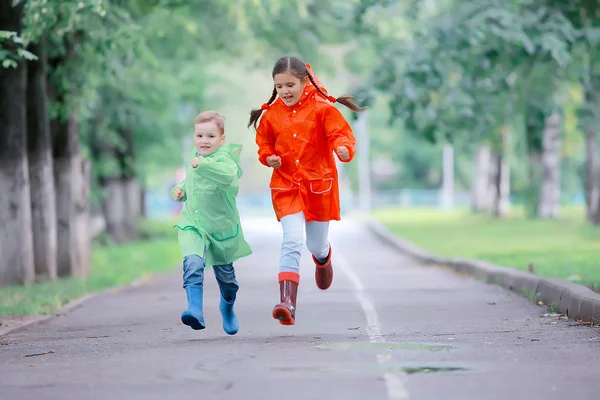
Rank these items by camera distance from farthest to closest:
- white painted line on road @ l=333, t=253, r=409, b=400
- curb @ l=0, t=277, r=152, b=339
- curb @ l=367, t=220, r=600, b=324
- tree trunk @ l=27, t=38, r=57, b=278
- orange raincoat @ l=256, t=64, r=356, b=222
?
tree trunk @ l=27, t=38, r=57, b=278, curb @ l=0, t=277, r=152, b=339, curb @ l=367, t=220, r=600, b=324, orange raincoat @ l=256, t=64, r=356, b=222, white painted line on road @ l=333, t=253, r=409, b=400

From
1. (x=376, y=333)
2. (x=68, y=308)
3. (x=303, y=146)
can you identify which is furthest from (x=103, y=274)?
(x=376, y=333)

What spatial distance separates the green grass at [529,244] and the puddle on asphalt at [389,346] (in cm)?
492

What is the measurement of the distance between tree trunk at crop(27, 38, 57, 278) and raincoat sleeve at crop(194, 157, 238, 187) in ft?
31.5

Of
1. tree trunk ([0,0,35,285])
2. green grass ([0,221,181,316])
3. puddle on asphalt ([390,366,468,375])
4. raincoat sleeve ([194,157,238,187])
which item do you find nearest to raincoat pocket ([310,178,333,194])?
raincoat sleeve ([194,157,238,187])

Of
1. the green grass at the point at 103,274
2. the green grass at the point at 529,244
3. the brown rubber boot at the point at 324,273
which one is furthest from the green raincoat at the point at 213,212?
the green grass at the point at 529,244

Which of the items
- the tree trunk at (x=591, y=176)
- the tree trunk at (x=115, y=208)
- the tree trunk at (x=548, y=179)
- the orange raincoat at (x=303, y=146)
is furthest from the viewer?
the tree trunk at (x=548, y=179)

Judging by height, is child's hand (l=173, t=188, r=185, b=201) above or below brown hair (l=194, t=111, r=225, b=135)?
below

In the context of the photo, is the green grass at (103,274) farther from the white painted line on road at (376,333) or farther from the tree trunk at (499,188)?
the tree trunk at (499,188)

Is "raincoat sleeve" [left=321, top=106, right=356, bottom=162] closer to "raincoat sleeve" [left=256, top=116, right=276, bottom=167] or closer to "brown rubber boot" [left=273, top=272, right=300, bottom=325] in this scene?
"raincoat sleeve" [left=256, top=116, right=276, bottom=167]

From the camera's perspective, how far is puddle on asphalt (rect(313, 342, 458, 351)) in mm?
8891

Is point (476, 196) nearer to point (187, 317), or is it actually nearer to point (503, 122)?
point (503, 122)

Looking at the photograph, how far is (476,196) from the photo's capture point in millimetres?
60438

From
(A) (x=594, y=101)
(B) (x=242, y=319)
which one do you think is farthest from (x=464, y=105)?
(B) (x=242, y=319)

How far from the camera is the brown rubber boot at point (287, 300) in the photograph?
9.67m
